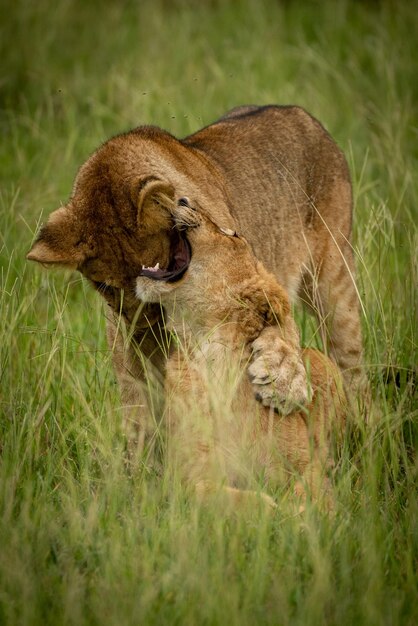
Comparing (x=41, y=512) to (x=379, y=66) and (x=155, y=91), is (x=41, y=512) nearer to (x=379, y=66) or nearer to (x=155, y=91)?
(x=155, y=91)

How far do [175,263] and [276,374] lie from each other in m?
0.56

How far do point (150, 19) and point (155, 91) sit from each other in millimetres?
3009

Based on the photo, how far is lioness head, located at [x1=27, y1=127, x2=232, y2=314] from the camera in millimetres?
3752

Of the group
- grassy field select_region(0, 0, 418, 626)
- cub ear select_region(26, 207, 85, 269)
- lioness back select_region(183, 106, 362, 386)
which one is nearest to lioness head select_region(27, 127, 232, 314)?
cub ear select_region(26, 207, 85, 269)

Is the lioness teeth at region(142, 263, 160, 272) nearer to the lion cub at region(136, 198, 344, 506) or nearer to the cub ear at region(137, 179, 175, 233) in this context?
the lion cub at region(136, 198, 344, 506)

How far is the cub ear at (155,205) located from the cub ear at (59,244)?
0.25 meters

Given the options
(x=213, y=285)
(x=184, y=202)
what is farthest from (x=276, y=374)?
(x=184, y=202)

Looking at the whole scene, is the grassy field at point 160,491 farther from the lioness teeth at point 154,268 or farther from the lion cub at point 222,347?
the lioness teeth at point 154,268

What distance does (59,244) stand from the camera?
3.79 metres

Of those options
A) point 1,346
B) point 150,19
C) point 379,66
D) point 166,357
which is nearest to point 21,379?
point 1,346

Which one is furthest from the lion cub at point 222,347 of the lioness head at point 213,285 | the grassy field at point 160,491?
the grassy field at point 160,491

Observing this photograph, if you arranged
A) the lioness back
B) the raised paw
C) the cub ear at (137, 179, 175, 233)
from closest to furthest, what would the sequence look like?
the raised paw < the cub ear at (137, 179, 175, 233) < the lioness back

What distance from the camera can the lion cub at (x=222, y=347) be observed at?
143 inches

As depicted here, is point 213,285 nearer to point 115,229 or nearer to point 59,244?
point 115,229
